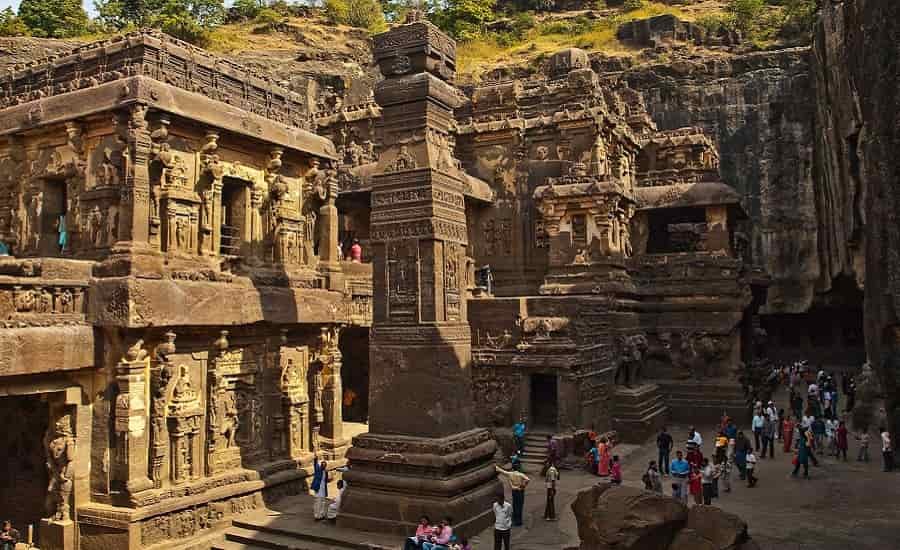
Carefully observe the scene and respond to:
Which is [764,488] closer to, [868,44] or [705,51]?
[868,44]

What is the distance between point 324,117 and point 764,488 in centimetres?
2265

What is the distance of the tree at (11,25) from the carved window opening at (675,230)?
40088 mm

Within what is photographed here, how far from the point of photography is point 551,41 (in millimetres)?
58094

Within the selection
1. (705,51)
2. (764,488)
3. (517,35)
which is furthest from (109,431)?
(517,35)

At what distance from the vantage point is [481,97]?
27.6 metres

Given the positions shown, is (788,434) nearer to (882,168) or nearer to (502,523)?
(502,523)

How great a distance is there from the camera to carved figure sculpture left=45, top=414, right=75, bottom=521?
11.8 metres

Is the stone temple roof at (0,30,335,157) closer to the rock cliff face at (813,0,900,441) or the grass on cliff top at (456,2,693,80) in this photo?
the rock cliff face at (813,0,900,441)

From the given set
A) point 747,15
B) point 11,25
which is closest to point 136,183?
point 11,25

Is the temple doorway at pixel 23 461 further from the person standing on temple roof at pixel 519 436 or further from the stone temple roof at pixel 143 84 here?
Result: the person standing on temple roof at pixel 519 436

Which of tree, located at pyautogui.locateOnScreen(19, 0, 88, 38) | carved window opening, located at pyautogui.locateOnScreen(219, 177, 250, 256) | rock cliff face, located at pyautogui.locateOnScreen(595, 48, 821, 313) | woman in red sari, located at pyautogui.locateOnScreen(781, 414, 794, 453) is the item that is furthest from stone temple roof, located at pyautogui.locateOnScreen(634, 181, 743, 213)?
tree, located at pyautogui.locateOnScreen(19, 0, 88, 38)

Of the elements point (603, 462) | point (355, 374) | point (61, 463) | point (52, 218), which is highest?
point (52, 218)

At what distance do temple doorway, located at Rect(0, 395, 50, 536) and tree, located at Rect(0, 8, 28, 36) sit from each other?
3931 centimetres

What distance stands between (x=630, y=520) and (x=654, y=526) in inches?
11.2
